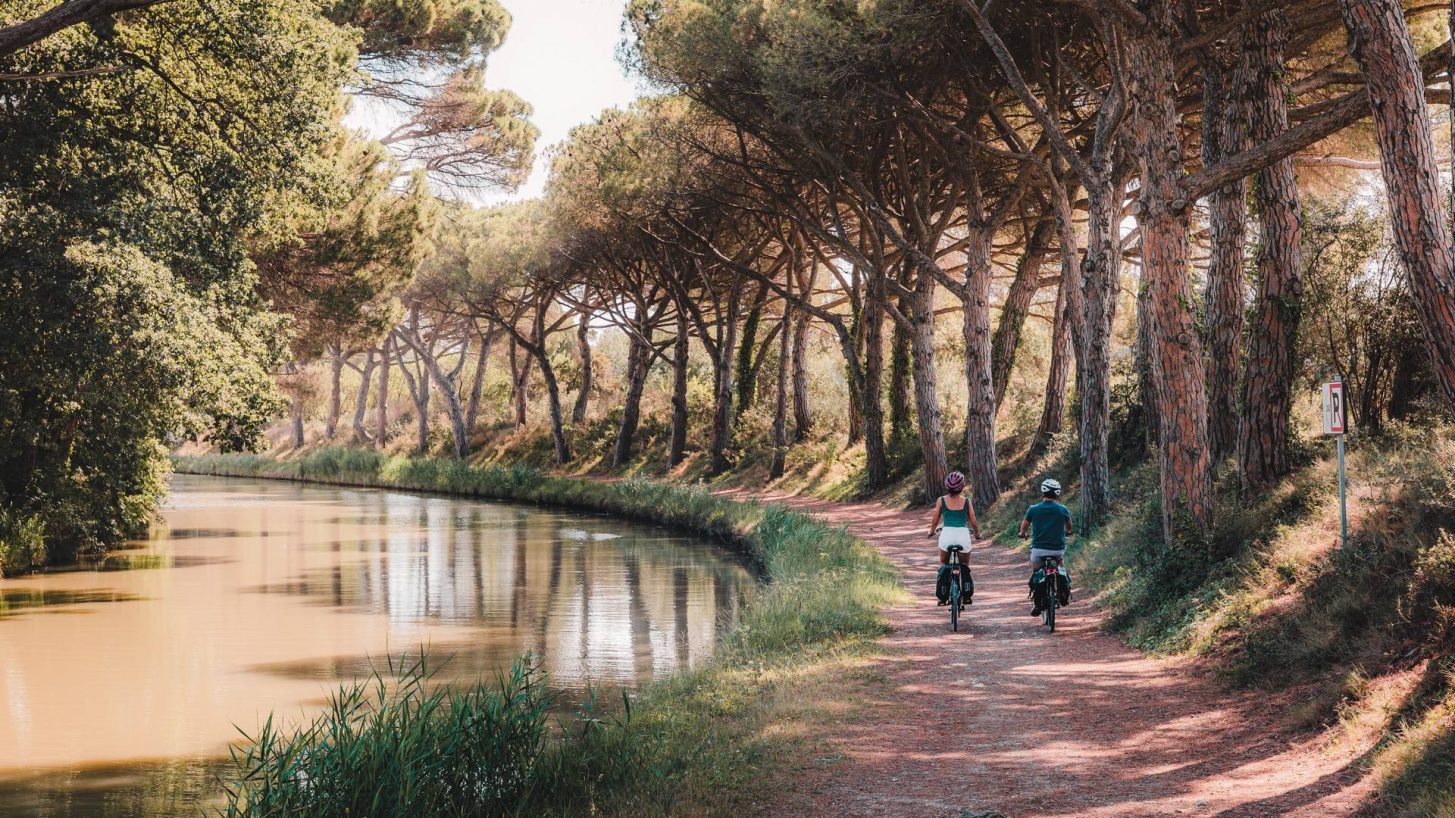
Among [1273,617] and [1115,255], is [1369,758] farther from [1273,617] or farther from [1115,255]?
[1115,255]

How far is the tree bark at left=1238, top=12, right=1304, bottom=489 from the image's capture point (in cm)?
1208

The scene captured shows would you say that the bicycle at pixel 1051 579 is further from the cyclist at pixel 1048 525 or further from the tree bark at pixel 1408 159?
the tree bark at pixel 1408 159

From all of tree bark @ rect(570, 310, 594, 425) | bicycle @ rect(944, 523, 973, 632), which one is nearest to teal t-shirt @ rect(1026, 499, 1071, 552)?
bicycle @ rect(944, 523, 973, 632)

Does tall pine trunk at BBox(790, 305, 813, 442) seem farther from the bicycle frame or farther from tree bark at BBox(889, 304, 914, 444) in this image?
the bicycle frame

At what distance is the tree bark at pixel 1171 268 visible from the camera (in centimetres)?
1129

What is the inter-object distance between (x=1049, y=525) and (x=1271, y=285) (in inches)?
140

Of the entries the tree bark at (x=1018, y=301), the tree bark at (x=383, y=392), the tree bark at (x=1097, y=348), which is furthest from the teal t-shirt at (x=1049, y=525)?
the tree bark at (x=383, y=392)

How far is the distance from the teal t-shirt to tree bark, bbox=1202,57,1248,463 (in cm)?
357

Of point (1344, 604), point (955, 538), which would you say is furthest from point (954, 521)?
point (1344, 604)

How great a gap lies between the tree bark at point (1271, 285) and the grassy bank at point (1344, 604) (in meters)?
0.44

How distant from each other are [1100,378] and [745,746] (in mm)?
9884

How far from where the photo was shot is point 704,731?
26.1ft

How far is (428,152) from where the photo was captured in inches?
1259

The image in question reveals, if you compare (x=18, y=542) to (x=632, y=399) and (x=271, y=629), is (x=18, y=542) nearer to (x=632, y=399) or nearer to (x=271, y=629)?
(x=271, y=629)
